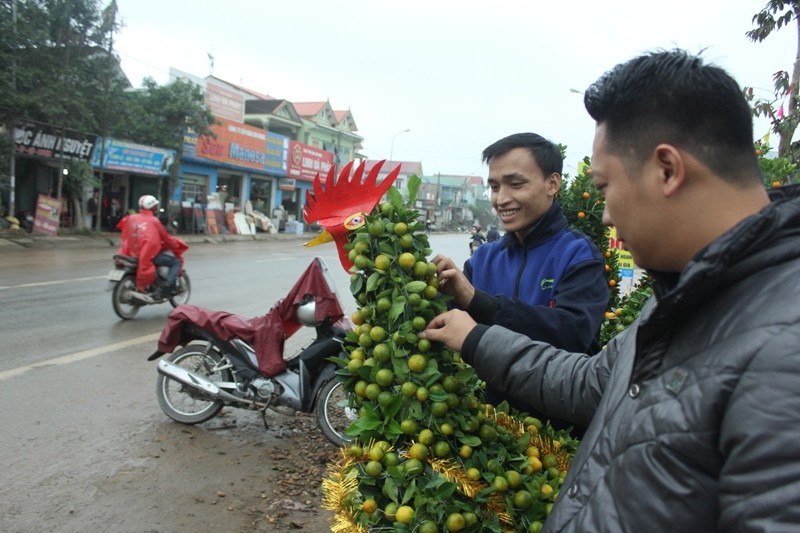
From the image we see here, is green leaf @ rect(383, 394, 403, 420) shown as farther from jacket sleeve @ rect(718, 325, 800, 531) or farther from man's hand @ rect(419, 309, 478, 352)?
jacket sleeve @ rect(718, 325, 800, 531)

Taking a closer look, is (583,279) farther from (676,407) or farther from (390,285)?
(676,407)

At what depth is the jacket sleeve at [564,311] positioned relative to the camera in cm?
192

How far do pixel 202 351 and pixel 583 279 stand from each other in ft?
11.6

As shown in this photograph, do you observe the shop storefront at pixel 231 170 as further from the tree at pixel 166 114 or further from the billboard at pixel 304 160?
the tree at pixel 166 114

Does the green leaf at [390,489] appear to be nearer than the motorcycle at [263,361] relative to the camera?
Yes

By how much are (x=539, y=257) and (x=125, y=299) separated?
730cm

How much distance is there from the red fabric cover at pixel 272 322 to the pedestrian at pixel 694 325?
11.8ft

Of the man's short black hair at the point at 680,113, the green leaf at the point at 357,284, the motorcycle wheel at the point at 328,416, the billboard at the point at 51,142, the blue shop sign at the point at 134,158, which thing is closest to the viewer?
the man's short black hair at the point at 680,113

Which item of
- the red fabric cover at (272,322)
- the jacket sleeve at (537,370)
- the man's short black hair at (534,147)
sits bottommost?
the red fabric cover at (272,322)

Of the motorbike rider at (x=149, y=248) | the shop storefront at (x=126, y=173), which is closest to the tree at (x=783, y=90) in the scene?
the motorbike rider at (x=149, y=248)

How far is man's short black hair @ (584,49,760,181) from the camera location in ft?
3.07

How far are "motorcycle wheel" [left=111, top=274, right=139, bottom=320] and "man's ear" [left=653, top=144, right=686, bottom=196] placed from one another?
826 cm

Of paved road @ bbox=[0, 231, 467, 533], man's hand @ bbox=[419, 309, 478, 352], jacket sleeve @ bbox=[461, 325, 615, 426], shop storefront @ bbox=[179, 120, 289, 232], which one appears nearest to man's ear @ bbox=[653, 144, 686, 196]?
jacket sleeve @ bbox=[461, 325, 615, 426]

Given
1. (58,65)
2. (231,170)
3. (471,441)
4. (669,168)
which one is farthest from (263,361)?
(231,170)
